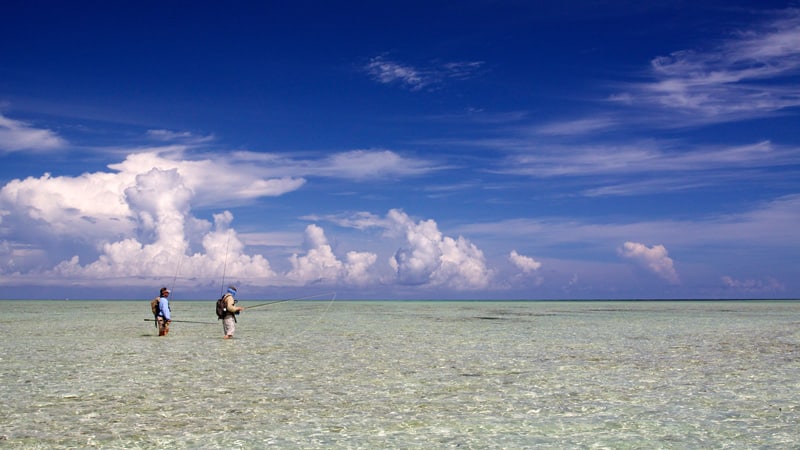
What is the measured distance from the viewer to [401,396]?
15.3m

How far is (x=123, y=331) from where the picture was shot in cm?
3706

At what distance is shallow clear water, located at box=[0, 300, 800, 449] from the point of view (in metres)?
11.4

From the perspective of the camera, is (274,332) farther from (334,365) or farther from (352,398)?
→ (352,398)

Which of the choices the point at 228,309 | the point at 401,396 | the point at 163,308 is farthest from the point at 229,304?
the point at 401,396

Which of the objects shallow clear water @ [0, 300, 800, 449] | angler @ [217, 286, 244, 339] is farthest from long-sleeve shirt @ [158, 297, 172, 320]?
shallow clear water @ [0, 300, 800, 449]

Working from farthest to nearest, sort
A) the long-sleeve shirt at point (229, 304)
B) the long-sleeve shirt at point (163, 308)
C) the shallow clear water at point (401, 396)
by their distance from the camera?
1. the long-sleeve shirt at point (163, 308)
2. the long-sleeve shirt at point (229, 304)
3. the shallow clear water at point (401, 396)

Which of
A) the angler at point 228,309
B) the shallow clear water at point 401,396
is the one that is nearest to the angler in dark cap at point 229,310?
the angler at point 228,309

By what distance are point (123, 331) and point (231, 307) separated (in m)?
10.5

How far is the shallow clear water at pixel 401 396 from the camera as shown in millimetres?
11375

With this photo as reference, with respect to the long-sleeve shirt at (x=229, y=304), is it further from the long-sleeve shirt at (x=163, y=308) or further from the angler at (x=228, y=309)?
the long-sleeve shirt at (x=163, y=308)

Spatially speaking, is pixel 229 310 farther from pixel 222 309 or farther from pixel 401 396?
pixel 401 396

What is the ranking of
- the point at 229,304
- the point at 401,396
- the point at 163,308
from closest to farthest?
1. the point at 401,396
2. the point at 229,304
3. the point at 163,308

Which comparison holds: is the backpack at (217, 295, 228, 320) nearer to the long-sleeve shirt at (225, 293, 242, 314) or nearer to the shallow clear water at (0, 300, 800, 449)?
the long-sleeve shirt at (225, 293, 242, 314)

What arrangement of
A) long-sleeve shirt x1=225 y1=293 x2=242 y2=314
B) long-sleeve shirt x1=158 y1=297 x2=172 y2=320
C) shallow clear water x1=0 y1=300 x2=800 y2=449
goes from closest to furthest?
1. shallow clear water x1=0 y1=300 x2=800 y2=449
2. long-sleeve shirt x1=225 y1=293 x2=242 y2=314
3. long-sleeve shirt x1=158 y1=297 x2=172 y2=320
